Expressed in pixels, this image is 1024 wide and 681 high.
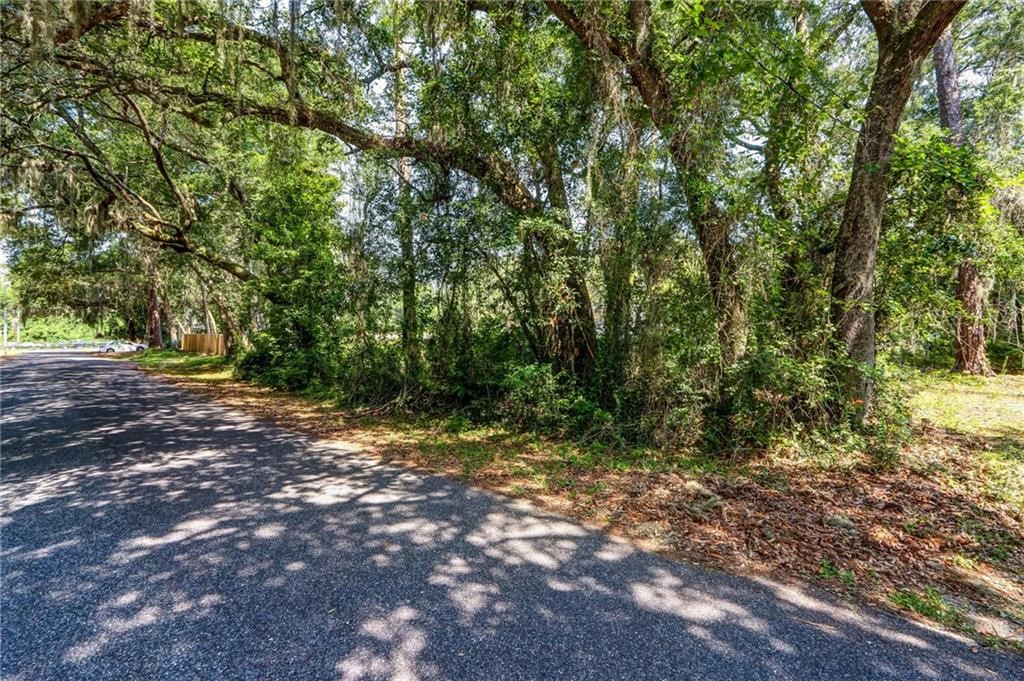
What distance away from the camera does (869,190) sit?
442cm

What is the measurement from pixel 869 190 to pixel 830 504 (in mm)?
3220

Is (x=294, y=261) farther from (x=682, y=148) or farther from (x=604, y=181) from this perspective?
(x=682, y=148)

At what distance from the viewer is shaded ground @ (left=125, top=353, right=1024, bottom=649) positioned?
2584 mm

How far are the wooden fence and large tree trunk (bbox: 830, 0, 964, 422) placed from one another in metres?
21.2

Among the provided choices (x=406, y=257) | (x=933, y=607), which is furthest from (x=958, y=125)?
(x=406, y=257)

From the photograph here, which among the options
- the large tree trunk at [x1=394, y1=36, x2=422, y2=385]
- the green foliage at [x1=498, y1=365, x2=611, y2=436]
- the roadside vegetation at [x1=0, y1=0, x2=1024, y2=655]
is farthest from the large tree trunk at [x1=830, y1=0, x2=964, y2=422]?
the large tree trunk at [x1=394, y1=36, x2=422, y2=385]

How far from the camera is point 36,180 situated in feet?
23.7

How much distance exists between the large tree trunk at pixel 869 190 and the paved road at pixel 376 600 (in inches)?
123

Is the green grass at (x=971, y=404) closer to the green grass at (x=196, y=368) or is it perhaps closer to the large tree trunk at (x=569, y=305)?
the large tree trunk at (x=569, y=305)

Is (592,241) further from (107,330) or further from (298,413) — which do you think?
(107,330)

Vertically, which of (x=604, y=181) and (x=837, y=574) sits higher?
(x=604, y=181)

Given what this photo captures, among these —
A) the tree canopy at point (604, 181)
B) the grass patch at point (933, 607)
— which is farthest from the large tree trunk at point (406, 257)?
the grass patch at point (933, 607)

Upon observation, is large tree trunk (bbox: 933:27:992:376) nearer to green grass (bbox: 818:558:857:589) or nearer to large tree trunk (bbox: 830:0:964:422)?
large tree trunk (bbox: 830:0:964:422)

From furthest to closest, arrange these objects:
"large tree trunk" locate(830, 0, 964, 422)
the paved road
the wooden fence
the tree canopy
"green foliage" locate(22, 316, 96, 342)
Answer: "green foliage" locate(22, 316, 96, 342) < the wooden fence < the tree canopy < "large tree trunk" locate(830, 0, 964, 422) < the paved road
